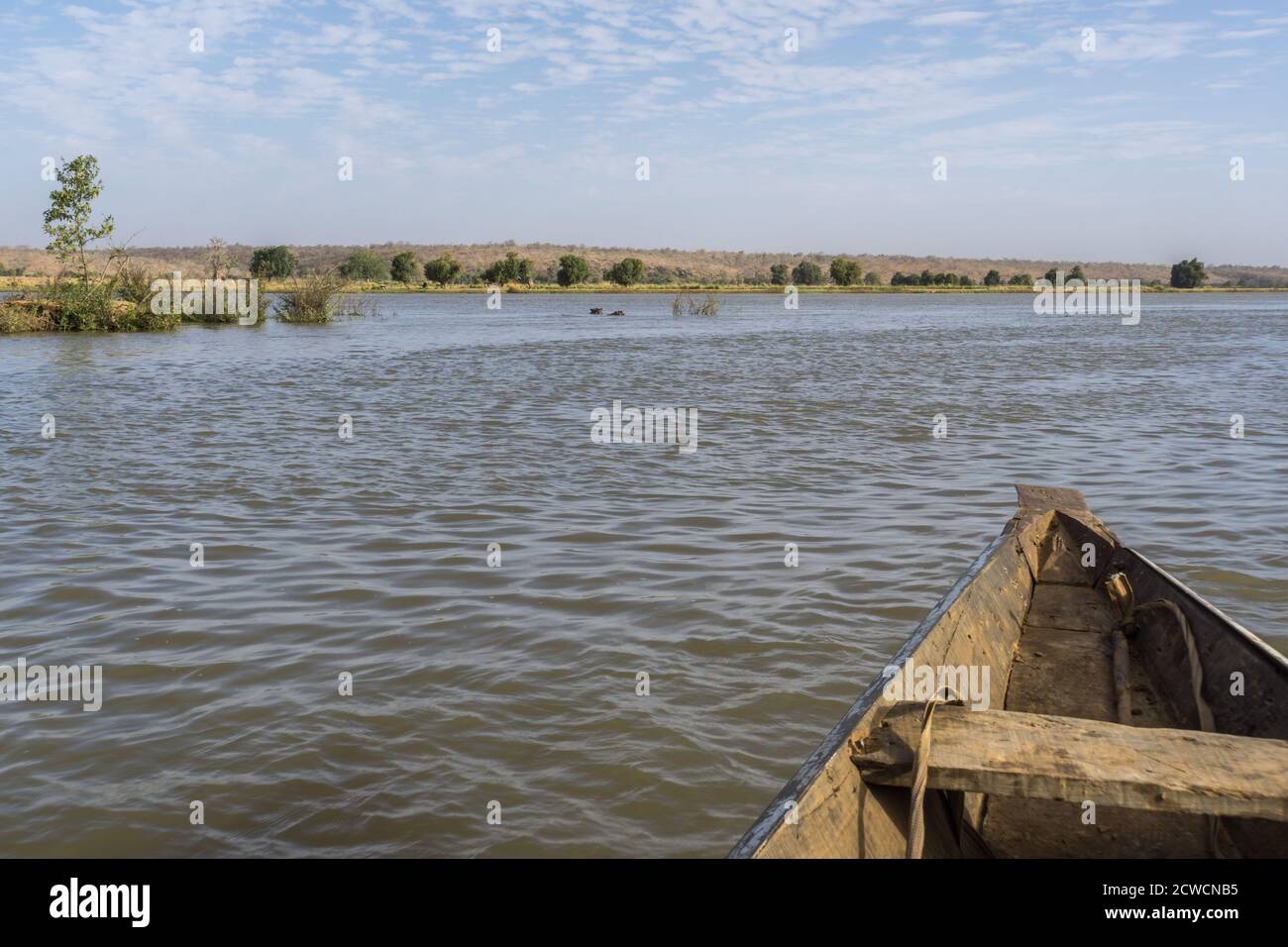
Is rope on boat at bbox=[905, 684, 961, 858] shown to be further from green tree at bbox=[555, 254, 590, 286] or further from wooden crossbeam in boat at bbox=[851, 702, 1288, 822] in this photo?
green tree at bbox=[555, 254, 590, 286]

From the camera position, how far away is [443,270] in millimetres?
91125

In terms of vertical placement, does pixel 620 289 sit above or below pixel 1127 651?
above

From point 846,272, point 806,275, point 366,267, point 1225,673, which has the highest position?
point 366,267

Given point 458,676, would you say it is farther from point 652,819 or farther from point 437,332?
point 437,332

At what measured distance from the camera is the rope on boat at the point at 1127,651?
405 centimetres

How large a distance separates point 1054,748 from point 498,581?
4495mm

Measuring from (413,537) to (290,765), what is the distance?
3746 millimetres

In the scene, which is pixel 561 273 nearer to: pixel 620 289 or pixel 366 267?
pixel 620 289

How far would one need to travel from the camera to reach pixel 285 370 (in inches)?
828

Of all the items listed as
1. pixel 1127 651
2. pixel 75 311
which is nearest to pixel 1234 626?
pixel 1127 651

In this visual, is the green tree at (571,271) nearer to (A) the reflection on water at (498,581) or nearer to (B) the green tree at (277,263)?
(B) the green tree at (277,263)

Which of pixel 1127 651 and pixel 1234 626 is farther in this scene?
pixel 1127 651

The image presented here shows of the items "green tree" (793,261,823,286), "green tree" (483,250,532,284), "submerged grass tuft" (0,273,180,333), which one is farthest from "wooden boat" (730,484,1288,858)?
"green tree" (793,261,823,286)
